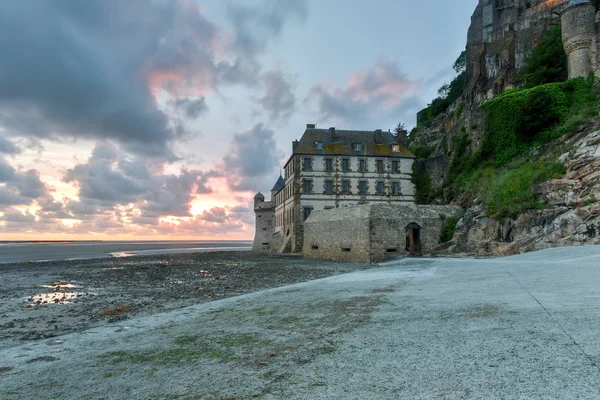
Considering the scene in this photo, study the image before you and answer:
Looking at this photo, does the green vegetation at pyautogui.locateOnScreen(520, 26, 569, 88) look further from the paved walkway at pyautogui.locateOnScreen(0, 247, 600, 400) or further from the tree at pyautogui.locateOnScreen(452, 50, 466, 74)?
the paved walkway at pyautogui.locateOnScreen(0, 247, 600, 400)

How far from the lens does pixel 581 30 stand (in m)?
32.7

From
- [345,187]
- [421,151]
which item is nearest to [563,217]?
[345,187]

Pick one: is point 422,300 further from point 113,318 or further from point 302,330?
point 113,318

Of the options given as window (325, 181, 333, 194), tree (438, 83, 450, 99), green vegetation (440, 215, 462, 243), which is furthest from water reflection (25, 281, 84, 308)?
tree (438, 83, 450, 99)

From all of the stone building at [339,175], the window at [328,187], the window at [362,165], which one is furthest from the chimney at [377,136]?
the window at [328,187]

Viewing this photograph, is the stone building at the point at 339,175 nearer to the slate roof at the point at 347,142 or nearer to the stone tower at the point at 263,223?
the slate roof at the point at 347,142

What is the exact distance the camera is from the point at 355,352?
5.56 m

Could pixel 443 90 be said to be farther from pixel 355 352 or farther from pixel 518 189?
pixel 355 352

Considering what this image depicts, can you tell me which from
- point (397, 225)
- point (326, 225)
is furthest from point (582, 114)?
point (326, 225)

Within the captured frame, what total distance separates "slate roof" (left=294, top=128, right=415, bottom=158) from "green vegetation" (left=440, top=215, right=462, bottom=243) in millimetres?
16268

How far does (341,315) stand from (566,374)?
4737 mm

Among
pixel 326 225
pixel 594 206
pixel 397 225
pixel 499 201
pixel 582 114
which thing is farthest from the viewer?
pixel 326 225

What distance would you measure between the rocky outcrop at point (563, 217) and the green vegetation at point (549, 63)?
1705 centimetres

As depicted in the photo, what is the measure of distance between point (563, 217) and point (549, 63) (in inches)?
1095
